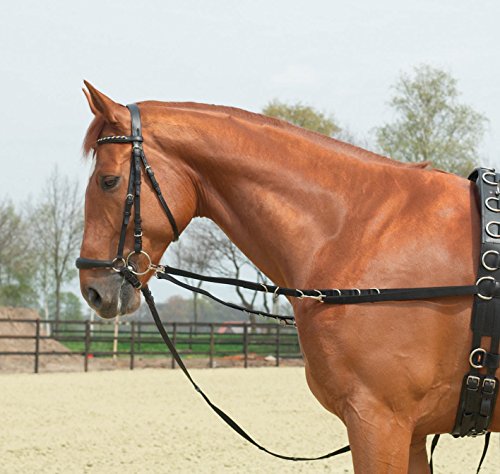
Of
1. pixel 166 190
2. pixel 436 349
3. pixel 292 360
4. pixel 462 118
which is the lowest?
pixel 292 360

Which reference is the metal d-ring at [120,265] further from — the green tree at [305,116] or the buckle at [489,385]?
the green tree at [305,116]

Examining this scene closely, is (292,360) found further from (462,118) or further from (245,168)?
(245,168)

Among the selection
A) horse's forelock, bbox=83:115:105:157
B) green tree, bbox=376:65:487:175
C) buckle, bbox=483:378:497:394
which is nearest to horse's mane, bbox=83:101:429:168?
horse's forelock, bbox=83:115:105:157

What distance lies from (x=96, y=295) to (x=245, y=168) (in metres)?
0.92

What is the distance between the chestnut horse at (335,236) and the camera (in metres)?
3.34

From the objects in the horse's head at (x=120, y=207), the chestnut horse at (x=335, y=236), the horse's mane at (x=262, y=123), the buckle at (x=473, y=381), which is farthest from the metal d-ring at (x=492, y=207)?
the horse's head at (x=120, y=207)

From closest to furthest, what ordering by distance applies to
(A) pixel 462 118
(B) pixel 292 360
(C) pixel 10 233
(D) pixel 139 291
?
(D) pixel 139 291 → (B) pixel 292 360 → (A) pixel 462 118 → (C) pixel 10 233

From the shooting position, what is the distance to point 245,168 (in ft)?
12.2

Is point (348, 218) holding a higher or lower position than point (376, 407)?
higher

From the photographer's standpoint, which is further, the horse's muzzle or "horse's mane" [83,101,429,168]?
"horse's mane" [83,101,429,168]

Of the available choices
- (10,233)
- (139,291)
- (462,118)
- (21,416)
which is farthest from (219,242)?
(139,291)

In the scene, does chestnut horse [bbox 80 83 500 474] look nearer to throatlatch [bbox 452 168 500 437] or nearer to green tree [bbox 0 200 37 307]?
throatlatch [bbox 452 168 500 437]

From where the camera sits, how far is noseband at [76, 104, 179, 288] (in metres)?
3.62

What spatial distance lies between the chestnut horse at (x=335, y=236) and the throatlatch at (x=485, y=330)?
1.8 inches
